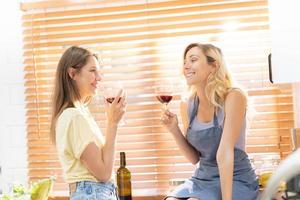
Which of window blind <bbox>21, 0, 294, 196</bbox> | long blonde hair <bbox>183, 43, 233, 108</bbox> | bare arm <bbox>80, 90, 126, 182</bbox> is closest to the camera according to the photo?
bare arm <bbox>80, 90, 126, 182</bbox>

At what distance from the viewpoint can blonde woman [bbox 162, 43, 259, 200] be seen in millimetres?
2109

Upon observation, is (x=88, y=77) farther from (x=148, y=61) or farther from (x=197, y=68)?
(x=148, y=61)

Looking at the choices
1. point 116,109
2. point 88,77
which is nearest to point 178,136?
point 116,109

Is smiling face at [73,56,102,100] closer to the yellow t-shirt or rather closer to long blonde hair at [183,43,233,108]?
the yellow t-shirt

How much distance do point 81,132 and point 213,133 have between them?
547 mm

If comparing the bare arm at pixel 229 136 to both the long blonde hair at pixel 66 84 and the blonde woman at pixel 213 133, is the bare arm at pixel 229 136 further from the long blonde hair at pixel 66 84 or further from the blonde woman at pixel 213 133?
the long blonde hair at pixel 66 84

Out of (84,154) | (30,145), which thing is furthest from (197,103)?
(30,145)

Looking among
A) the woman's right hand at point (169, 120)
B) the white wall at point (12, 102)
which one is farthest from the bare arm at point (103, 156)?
the white wall at point (12, 102)

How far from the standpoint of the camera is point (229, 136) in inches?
82.8

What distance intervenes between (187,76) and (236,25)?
25.4 inches

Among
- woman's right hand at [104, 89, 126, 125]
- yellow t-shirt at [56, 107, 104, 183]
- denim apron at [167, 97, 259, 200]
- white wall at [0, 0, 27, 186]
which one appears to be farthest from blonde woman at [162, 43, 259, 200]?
white wall at [0, 0, 27, 186]

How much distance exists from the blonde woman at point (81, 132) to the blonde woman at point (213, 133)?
0.33m

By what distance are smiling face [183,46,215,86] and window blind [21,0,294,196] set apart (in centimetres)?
47


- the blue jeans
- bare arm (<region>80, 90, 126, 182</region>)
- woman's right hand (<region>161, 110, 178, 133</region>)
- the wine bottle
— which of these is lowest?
the wine bottle
